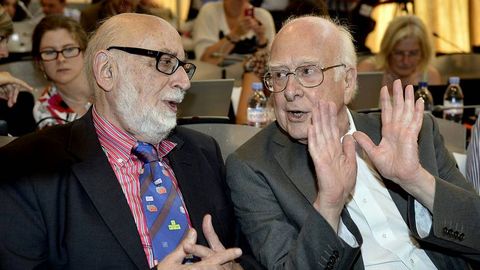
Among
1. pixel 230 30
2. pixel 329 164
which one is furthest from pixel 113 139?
pixel 230 30

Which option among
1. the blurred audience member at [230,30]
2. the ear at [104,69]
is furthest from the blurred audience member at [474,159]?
the blurred audience member at [230,30]

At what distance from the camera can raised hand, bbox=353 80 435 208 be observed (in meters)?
2.27

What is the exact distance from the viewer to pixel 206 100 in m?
3.74

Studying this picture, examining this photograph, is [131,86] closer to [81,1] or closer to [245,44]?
[245,44]

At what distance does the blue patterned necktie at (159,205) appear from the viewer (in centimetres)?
229

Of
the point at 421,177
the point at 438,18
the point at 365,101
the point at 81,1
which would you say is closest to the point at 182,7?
the point at 81,1

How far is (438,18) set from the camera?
9422 millimetres

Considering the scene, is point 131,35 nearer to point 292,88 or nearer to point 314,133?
point 292,88

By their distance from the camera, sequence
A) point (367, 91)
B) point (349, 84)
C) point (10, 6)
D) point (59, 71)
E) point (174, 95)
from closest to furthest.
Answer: point (174, 95), point (349, 84), point (59, 71), point (367, 91), point (10, 6)

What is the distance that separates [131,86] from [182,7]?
710 cm

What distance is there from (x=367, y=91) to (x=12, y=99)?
200cm

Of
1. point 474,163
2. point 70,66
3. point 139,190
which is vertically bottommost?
point 474,163

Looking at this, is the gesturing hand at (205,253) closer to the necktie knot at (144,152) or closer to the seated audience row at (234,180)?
the seated audience row at (234,180)

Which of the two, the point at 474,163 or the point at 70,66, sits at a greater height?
the point at 70,66
